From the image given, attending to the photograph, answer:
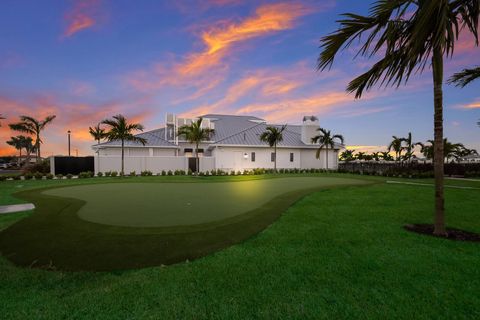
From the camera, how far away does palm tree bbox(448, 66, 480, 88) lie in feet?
24.4

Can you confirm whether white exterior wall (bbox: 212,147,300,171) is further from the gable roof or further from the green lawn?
the green lawn

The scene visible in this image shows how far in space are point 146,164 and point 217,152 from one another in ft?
25.7

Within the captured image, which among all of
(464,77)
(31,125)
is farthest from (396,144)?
(31,125)

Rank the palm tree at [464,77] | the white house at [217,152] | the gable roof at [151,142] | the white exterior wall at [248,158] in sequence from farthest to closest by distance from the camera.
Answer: the white exterior wall at [248,158] → the gable roof at [151,142] → the white house at [217,152] → the palm tree at [464,77]

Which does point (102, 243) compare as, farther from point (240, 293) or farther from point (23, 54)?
point (23, 54)

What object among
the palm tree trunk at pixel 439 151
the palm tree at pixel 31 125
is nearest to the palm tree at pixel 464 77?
the palm tree trunk at pixel 439 151

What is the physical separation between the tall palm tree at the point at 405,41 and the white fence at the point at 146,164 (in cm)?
2319

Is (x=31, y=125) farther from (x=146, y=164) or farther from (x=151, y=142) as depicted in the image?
(x=146, y=164)

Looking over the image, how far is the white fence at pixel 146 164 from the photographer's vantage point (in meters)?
23.7

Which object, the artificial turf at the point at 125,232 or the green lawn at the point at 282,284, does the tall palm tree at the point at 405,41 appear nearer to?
the green lawn at the point at 282,284

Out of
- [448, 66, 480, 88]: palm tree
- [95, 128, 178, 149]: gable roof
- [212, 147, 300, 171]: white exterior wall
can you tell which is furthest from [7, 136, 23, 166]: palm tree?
[448, 66, 480, 88]: palm tree

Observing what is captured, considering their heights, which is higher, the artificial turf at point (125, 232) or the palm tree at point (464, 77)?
the palm tree at point (464, 77)

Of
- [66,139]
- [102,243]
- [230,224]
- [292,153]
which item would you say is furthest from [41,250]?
[66,139]

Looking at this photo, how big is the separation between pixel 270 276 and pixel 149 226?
10.4 feet
